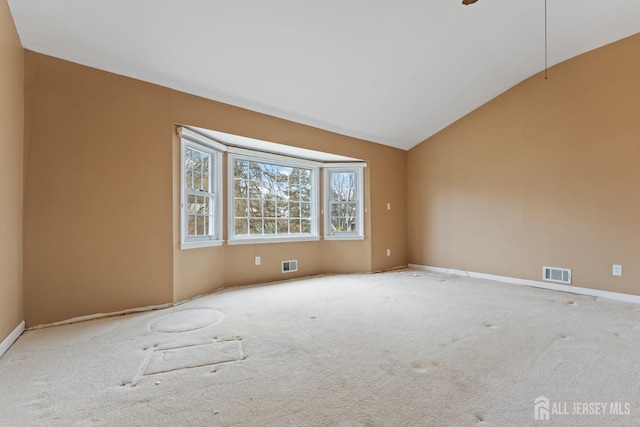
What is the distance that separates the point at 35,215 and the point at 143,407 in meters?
2.12

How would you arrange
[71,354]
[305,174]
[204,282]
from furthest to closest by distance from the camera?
[305,174] < [204,282] < [71,354]

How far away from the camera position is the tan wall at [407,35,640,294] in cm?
340

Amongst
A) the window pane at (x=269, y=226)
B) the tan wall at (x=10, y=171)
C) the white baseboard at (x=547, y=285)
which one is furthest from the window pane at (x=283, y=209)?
the tan wall at (x=10, y=171)

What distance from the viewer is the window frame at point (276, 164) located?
4027mm

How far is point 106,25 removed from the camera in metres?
2.41

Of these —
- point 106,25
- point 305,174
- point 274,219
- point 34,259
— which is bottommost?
point 34,259

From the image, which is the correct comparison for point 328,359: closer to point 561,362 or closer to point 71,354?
point 561,362

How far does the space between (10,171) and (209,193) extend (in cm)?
181

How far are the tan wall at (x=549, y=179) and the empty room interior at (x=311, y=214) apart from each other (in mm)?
26

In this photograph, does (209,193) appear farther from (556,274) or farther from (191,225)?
(556,274)

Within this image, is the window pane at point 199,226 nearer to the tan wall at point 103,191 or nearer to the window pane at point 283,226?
the tan wall at point 103,191

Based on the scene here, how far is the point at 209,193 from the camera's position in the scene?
12.5ft

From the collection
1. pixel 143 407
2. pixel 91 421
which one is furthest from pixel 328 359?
pixel 91 421

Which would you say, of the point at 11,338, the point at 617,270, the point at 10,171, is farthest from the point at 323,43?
the point at 617,270
